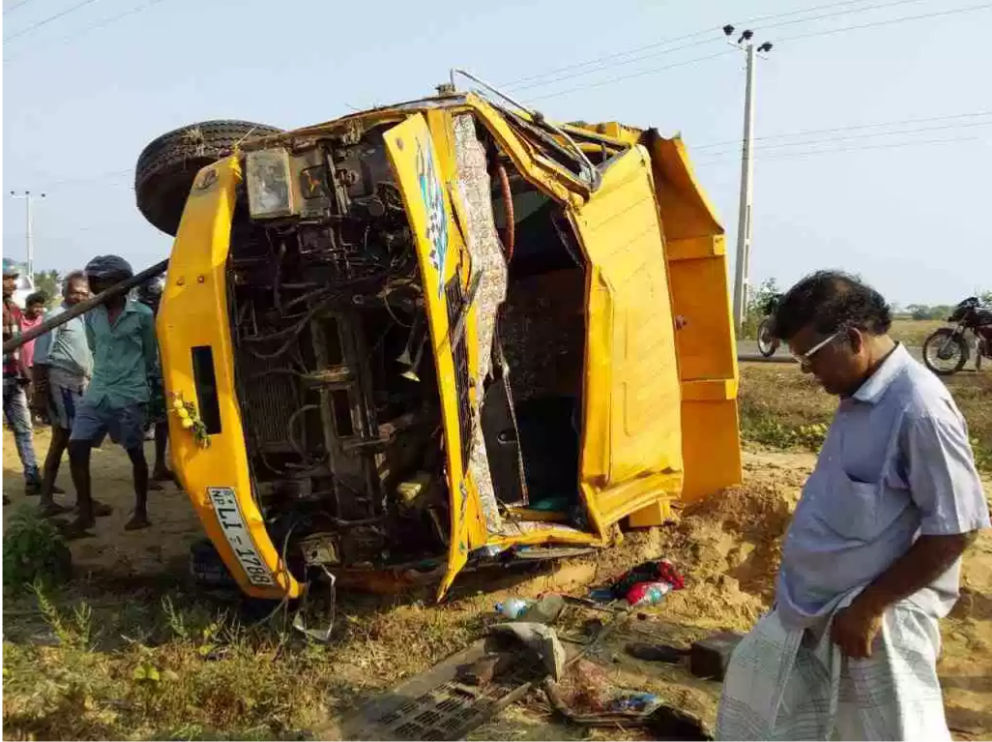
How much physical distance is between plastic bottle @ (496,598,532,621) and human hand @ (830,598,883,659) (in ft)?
7.03

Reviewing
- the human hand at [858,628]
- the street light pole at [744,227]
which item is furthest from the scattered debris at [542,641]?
the street light pole at [744,227]

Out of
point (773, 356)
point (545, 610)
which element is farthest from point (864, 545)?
point (773, 356)

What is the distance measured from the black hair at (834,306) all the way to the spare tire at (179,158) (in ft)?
9.97

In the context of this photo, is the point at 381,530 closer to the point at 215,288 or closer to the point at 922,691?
the point at 215,288

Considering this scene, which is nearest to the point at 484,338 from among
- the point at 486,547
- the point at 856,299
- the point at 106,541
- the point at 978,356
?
the point at 486,547

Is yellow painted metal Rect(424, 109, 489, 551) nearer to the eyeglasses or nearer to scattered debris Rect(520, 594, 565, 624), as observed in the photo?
scattered debris Rect(520, 594, 565, 624)

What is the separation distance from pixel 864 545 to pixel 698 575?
9.18 feet

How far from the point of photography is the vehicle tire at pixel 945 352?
40.1ft

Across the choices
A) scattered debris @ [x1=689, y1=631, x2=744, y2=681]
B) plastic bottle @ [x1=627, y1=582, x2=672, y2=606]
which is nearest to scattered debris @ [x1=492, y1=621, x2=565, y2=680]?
scattered debris @ [x1=689, y1=631, x2=744, y2=681]

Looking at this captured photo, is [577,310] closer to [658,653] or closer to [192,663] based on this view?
[658,653]

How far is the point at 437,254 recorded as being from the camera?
3.29 m

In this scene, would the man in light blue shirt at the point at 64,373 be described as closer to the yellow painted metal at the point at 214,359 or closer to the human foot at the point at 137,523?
the human foot at the point at 137,523

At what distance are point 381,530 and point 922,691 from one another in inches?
89.0

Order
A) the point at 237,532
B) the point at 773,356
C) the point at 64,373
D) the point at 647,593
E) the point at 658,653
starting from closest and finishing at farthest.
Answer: the point at 237,532 < the point at 658,653 < the point at 647,593 < the point at 64,373 < the point at 773,356
